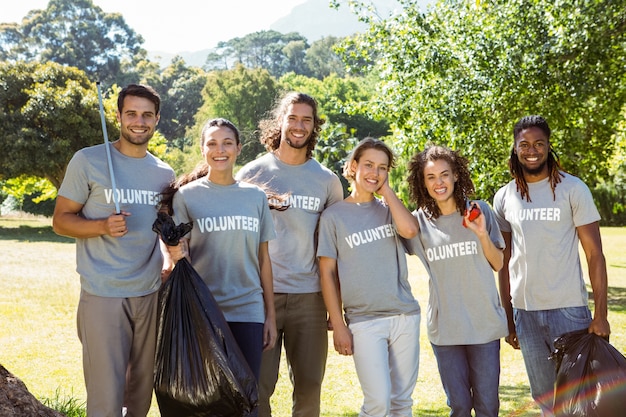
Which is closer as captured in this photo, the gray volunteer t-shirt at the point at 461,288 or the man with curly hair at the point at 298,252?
the gray volunteer t-shirt at the point at 461,288

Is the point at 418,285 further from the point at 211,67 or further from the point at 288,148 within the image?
the point at 211,67

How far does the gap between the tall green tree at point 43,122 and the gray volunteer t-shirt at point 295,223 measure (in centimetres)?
2284

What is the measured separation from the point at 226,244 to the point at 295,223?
2.09 feet

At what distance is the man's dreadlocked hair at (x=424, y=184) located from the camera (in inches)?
171

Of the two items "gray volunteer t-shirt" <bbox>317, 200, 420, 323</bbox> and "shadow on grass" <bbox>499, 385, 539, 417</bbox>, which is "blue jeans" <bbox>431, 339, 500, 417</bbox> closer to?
"gray volunteer t-shirt" <bbox>317, 200, 420, 323</bbox>

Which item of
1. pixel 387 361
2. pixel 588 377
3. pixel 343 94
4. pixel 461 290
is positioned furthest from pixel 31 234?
pixel 588 377

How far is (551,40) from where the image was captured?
11.0 metres

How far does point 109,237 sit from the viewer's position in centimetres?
394

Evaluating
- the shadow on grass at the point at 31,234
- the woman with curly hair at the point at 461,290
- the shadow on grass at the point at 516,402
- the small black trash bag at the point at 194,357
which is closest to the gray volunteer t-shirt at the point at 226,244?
the small black trash bag at the point at 194,357

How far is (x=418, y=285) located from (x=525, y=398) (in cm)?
978

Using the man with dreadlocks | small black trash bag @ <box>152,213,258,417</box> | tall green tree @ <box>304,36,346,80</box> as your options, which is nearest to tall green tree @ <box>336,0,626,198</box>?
the man with dreadlocks

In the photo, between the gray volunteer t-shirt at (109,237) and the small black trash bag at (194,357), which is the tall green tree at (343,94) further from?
the small black trash bag at (194,357)

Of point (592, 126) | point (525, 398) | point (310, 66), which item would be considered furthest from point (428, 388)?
point (310, 66)

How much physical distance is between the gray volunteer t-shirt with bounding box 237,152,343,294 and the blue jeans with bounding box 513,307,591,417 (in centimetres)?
121
